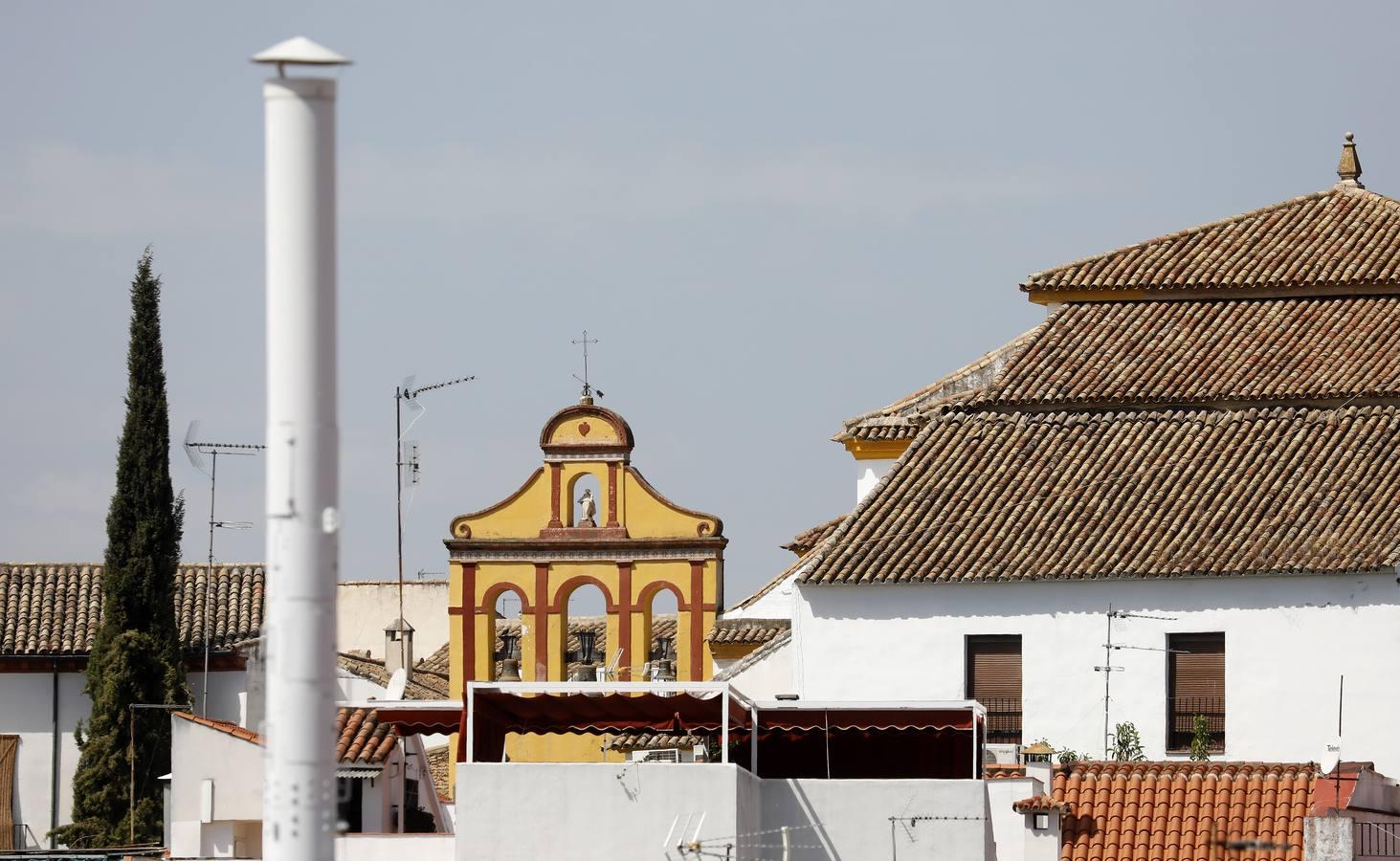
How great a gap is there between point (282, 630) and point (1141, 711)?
22.1m

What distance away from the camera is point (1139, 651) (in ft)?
121

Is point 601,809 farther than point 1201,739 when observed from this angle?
No

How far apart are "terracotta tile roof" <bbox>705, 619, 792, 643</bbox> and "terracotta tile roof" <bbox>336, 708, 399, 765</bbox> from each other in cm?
1539

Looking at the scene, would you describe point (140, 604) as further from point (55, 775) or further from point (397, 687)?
point (397, 687)

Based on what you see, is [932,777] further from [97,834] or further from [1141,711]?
[97,834]

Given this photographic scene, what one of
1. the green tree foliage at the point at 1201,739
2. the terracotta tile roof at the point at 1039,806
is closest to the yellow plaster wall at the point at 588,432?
the green tree foliage at the point at 1201,739

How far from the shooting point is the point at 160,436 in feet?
167

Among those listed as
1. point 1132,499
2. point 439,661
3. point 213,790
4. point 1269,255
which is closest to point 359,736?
point 213,790

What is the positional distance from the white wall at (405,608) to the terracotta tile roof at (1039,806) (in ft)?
104

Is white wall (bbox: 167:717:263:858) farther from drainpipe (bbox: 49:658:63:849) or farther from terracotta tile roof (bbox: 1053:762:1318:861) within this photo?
drainpipe (bbox: 49:658:63:849)

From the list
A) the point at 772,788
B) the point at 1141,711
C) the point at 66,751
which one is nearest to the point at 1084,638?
the point at 1141,711

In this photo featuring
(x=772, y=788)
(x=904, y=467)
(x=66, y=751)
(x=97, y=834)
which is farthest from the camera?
(x=66, y=751)

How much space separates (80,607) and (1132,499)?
73.7 feet

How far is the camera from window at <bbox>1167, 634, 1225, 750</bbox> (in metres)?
36.5
